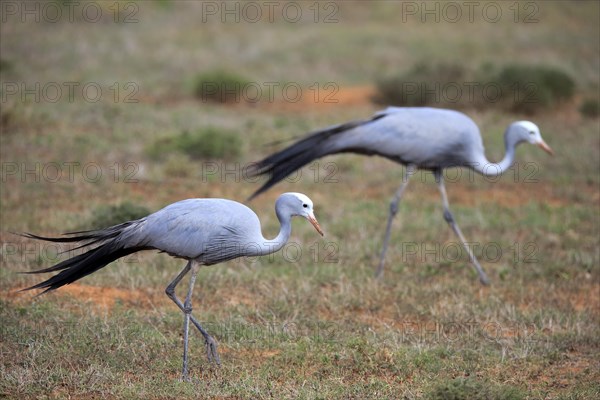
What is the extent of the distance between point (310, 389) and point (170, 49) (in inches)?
565

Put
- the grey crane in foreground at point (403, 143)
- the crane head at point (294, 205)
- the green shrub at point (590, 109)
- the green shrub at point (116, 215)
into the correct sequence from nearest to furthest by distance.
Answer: the crane head at point (294, 205) < the green shrub at point (116, 215) < the grey crane in foreground at point (403, 143) < the green shrub at point (590, 109)

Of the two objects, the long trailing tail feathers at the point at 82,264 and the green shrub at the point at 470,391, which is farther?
the long trailing tail feathers at the point at 82,264

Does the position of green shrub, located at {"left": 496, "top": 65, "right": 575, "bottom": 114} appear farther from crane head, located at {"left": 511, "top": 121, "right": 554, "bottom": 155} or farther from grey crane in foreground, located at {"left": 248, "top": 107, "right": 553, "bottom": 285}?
grey crane in foreground, located at {"left": 248, "top": 107, "right": 553, "bottom": 285}

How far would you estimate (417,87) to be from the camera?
52.1ft

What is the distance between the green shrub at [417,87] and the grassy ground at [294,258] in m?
0.59

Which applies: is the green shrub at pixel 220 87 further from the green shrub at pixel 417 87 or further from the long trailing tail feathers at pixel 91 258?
the long trailing tail feathers at pixel 91 258

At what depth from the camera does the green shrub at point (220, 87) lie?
15883 millimetres

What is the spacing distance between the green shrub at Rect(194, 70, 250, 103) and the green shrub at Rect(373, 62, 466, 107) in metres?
2.38

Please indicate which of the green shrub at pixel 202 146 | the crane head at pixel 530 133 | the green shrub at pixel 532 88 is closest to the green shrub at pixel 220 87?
the green shrub at pixel 202 146

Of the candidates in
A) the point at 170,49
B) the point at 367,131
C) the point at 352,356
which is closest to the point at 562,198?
the point at 367,131

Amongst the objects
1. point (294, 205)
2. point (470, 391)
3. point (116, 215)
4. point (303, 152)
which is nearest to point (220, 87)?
point (303, 152)

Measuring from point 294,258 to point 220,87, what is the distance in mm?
7768

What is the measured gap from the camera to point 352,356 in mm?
6238

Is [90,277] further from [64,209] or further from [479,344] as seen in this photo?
[479,344]
